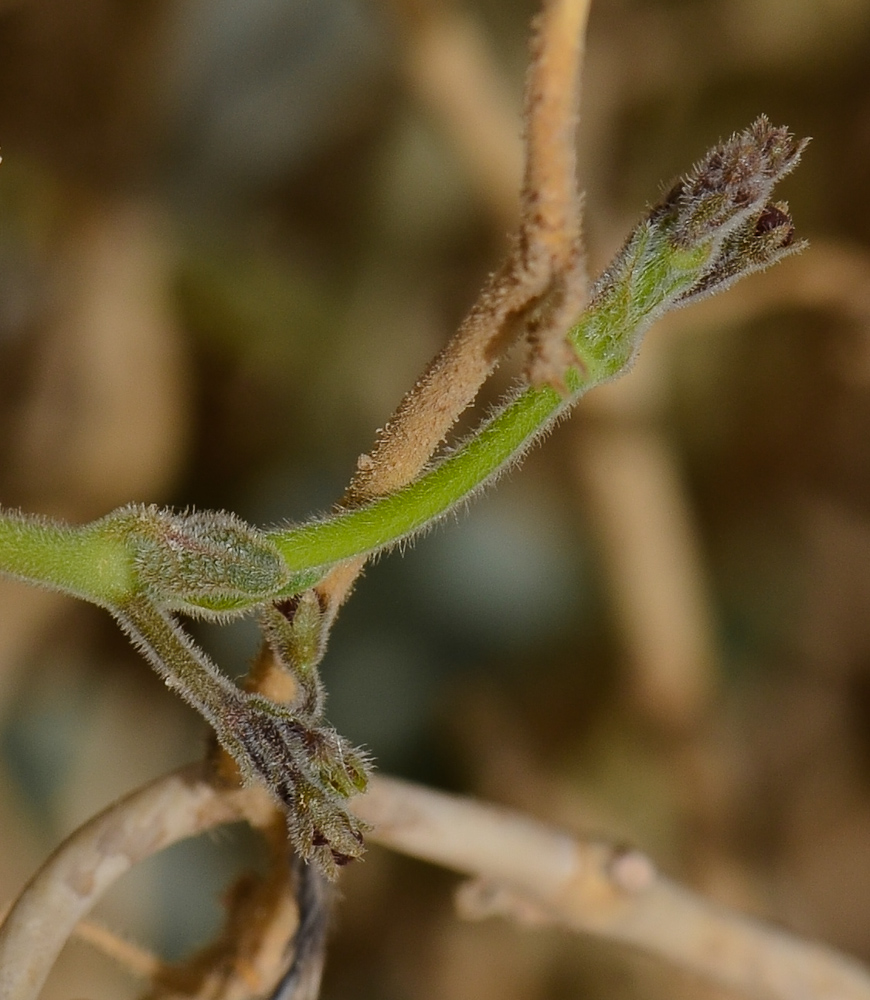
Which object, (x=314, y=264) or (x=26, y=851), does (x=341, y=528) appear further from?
(x=314, y=264)

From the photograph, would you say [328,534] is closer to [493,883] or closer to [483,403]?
[493,883]

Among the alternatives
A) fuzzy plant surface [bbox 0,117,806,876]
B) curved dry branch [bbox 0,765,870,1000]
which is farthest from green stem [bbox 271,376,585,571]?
curved dry branch [bbox 0,765,870,1000]

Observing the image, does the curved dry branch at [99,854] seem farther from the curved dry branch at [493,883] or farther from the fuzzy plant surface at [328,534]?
the fuzzy plant surface at [328,534]

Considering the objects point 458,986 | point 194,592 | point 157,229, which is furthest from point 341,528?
point 458,986

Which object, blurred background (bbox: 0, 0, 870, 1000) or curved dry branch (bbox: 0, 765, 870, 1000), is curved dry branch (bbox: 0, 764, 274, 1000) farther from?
blurred background (bbox: 0, 0, 870, 1000)

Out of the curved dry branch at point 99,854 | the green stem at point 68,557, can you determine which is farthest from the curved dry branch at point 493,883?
the green stem at point 68,557

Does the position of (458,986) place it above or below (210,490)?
below
